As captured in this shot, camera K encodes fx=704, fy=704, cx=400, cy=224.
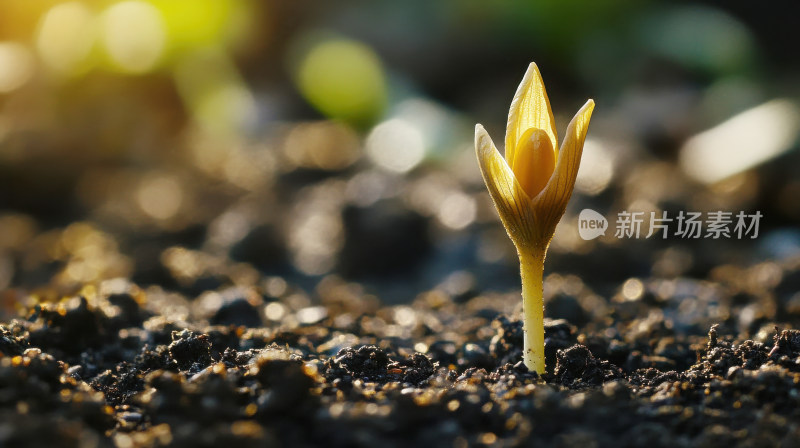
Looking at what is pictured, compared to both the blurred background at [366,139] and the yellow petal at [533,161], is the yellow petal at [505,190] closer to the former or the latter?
the yellow petal at [533,161]

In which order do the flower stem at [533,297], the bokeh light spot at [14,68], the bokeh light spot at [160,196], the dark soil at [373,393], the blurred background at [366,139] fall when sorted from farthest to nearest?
the bokeh light spot at [14,68] < the bokeh light spot at [160,196] < the blurred background at [366,139] < the flower stem at [533,297] < the dark soil at [373,393]

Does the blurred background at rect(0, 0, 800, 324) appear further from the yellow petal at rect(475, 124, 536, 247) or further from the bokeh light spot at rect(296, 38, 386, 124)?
the yellow petal at rect(475, 124, 536, 247)

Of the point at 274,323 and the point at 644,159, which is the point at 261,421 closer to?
the point at 274,323

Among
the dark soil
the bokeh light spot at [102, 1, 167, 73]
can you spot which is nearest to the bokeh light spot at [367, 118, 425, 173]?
the bokeh light spot at [102, 1, 167, 73]

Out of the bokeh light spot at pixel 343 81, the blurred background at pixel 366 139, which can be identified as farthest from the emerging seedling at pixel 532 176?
the bokeh light spot at pixel 343 81

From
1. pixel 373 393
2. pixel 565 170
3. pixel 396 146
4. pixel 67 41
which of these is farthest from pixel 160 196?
pixel 565 170

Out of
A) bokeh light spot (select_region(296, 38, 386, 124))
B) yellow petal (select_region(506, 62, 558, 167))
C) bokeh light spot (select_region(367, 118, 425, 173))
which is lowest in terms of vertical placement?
yellow petal (select_region(506, 62, 558, 167))

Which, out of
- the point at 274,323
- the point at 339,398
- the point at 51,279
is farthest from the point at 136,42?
the point at 339,398
